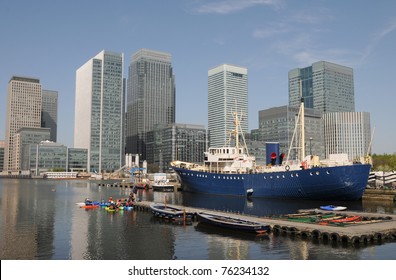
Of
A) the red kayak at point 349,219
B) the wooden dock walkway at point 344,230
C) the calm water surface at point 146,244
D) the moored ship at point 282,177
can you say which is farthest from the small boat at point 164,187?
the red kayak at point 349,219

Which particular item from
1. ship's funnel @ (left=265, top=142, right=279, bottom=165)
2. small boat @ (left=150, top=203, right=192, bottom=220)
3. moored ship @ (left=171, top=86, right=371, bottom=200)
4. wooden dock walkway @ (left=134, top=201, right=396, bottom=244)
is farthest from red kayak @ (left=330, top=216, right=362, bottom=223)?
ship's funnel @ (left=265, top=142, right=279, bottom=165)

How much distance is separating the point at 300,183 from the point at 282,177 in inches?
177

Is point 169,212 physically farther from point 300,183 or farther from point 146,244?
point 300,183

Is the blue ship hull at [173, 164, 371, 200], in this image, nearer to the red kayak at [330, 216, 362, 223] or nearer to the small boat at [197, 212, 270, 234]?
the red kayak at [330, 216, 362, 223]

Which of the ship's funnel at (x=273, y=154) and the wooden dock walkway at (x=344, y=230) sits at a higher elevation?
the ship's funnel at (x=273, y=154)

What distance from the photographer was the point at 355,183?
67625mm

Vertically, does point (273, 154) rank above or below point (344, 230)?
above

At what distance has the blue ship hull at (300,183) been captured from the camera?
6725 centimetres

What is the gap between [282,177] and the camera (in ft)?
248

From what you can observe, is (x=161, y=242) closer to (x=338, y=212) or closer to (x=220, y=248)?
(x=220, y=248)

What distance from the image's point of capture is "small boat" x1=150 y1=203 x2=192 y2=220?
48562 millimetres

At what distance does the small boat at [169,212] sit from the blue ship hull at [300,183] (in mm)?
28534

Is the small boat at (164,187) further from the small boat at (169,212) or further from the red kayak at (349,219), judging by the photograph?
the red kayak at (349,219)

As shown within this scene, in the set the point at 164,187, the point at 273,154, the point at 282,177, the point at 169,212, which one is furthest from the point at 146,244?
the point at 164,187
